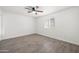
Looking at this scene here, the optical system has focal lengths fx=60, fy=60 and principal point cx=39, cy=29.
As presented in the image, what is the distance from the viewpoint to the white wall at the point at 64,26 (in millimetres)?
1346

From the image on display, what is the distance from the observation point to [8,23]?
1349 millimetres

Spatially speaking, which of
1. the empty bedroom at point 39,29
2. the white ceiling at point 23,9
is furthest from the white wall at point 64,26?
the white ceiling at point 23,9

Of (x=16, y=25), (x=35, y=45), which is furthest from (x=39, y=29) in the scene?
(x=16, y=25)

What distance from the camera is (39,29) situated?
153 centimetres

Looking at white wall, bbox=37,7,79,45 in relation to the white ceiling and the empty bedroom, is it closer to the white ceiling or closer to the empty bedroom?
the empty bedroom

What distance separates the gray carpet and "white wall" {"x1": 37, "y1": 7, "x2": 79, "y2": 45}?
13 cm

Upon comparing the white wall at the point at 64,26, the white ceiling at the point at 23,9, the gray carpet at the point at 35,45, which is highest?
the white ceiling at the point at 23,9

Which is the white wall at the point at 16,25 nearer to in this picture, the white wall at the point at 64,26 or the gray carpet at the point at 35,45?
the gray carpet at the point at 35,45

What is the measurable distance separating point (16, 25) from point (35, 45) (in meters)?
0.67

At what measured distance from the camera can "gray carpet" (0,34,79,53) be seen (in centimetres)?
132

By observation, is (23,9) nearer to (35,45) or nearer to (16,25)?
(16,25)

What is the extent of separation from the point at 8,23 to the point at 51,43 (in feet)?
3.61
